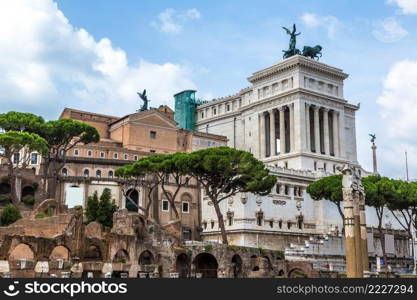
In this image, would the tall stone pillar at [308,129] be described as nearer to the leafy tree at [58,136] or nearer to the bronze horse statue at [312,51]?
the bronze horse statue at [312,51]

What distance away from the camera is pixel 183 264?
164 ft

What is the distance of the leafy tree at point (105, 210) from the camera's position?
61.4m

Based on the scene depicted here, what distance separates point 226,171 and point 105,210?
15.0 metres

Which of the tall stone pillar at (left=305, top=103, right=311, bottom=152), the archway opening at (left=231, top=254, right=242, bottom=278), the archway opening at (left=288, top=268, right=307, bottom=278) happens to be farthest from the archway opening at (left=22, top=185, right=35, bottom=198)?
the tall stone pillar at (left=305, top=103, right=311, bottom=152)

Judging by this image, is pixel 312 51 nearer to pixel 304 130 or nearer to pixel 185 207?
pixel 304 130

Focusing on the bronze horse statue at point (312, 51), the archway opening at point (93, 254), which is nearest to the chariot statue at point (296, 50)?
the bronze horse statue at point (312, 51)

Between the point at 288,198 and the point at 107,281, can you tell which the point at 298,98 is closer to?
the point at 288,198

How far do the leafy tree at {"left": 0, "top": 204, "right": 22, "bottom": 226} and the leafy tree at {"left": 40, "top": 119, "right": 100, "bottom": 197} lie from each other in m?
8.27

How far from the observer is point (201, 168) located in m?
54.9

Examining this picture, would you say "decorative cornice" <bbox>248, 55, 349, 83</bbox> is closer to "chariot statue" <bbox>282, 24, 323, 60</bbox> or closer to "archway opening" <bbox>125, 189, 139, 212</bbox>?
"chariot statue" <bbox>282, 24, 323, 60</bbox>

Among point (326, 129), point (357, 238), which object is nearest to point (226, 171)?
point (357, 238)

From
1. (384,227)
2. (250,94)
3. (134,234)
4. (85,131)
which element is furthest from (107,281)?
(250,94)

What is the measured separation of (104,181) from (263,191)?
19.0 metres

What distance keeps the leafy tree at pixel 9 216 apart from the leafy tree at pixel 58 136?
8.27 metres
